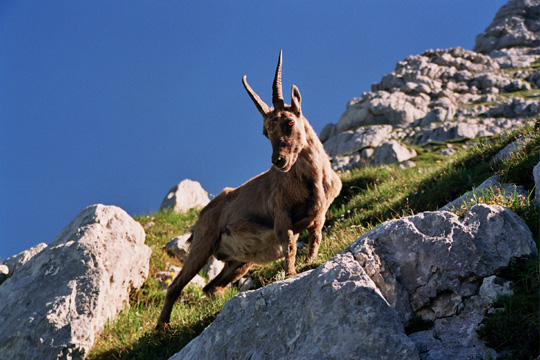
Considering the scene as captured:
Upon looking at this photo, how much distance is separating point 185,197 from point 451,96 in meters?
98.8

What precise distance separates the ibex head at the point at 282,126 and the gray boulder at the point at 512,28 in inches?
5432

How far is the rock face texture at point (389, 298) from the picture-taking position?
4.51 meters

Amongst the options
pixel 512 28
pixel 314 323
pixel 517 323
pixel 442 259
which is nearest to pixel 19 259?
pixel 314 323

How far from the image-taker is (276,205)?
7801 mm

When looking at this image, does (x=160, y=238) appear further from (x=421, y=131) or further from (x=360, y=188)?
(x=421, y=131)

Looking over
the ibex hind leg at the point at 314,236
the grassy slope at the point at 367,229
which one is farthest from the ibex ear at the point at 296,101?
the grassy slope at the point at 367,229

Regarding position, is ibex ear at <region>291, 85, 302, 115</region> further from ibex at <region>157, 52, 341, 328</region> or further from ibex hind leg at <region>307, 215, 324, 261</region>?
ibex hind leg at <region>307, 215, 324, 261</region>

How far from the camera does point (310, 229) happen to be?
26.0 feet

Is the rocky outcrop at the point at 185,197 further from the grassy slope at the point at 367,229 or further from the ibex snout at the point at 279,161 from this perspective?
the ibex snout at the point at 279,161

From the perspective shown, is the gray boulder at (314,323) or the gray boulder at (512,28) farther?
the gray boulder at (512,28)

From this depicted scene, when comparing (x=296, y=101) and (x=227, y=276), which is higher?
(x=296, y=101)

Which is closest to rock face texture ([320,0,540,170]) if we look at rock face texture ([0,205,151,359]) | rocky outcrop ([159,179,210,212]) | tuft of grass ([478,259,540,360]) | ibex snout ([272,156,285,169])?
rocky outcrop ([159,179,210,212])

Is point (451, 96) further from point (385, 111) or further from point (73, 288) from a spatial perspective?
point (73, 288)

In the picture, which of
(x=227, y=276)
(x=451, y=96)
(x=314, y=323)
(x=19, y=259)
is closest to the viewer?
(x=314, y=323)
